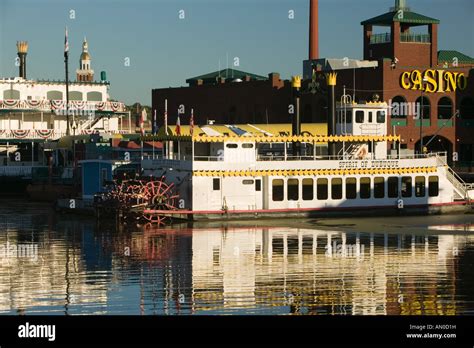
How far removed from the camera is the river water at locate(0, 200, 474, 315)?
34.4 meters

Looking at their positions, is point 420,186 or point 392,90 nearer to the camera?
point 420,186

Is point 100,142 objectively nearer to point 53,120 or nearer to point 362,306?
point 53,120

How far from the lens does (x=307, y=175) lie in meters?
61.0

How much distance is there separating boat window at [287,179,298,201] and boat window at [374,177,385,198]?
4984 millimetres

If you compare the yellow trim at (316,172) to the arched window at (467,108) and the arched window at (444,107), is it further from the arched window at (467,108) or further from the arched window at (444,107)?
the arched window at (467,108)

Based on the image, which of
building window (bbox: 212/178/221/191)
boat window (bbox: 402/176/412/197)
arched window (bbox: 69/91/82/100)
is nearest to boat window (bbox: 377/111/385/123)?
boat window (bbox: 402/176/412/197)

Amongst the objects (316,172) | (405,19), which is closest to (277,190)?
(316,172)

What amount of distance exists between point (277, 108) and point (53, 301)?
73.4 meters

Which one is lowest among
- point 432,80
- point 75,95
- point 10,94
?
point 10,94

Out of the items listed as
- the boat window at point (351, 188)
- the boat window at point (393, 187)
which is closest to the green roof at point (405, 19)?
the boat window at point (393, 187)

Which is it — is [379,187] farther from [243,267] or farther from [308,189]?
[243,267]

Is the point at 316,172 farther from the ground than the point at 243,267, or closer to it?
farther from the ground

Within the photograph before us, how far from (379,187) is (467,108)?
3731 centimetres

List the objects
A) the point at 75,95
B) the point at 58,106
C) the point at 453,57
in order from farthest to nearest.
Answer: the point at 453,57, the point at 75,95, the point at 58,106
